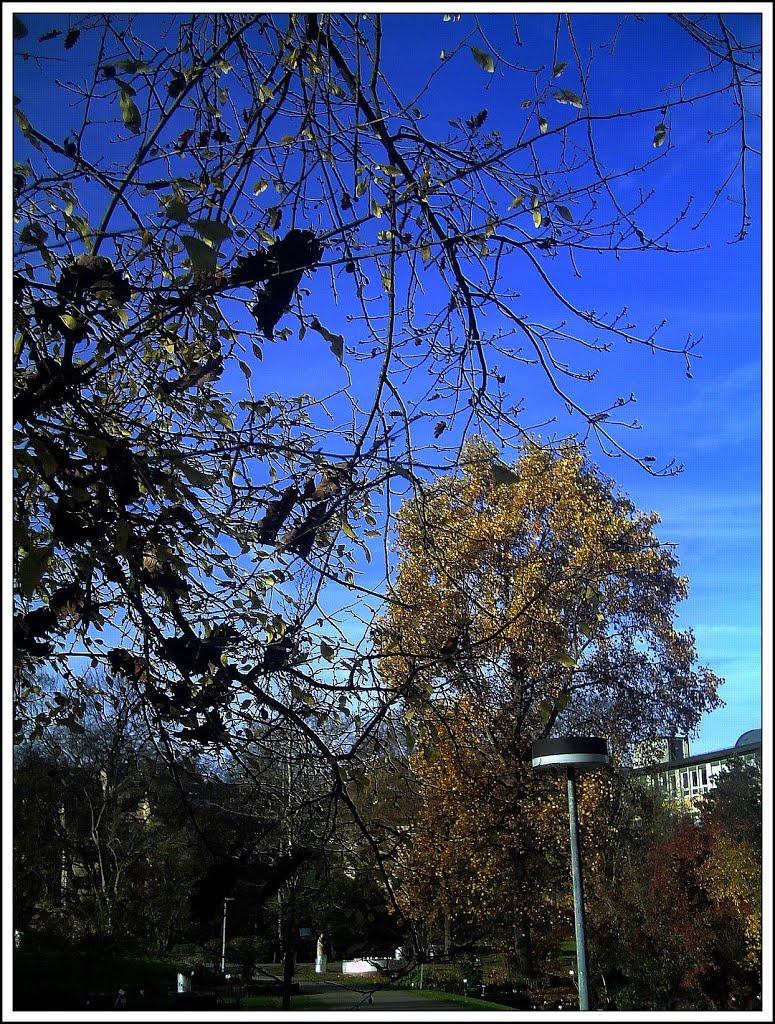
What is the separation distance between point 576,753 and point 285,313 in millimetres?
2304

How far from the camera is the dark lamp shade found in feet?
10.3

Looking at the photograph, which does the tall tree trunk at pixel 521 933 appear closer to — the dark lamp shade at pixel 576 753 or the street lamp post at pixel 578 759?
the street lamp post at pixel 578 759

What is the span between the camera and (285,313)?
1450mm

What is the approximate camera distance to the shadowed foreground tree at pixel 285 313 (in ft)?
4.49

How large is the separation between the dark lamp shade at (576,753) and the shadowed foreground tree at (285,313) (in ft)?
5.27

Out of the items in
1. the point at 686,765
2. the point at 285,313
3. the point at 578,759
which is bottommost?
the point at 686,765

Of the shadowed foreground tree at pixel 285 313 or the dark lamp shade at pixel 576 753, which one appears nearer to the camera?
the shadowed foreground tree at pixel 285 313

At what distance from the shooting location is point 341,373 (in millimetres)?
1725

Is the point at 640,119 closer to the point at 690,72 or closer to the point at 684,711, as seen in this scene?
the point at 690,72

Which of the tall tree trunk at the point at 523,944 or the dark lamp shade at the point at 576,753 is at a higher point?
the dark lamp shade at the point at 576,753

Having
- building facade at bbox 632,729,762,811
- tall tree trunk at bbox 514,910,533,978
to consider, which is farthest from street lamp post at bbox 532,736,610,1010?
tall tree trunk at bbox 514,910,533,978

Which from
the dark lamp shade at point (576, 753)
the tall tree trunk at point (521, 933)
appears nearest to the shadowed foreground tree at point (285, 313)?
the dark lamp shade at point (576, 753)

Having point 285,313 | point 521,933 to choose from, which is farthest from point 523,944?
point 285,313

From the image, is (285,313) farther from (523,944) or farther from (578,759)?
(523,944)
